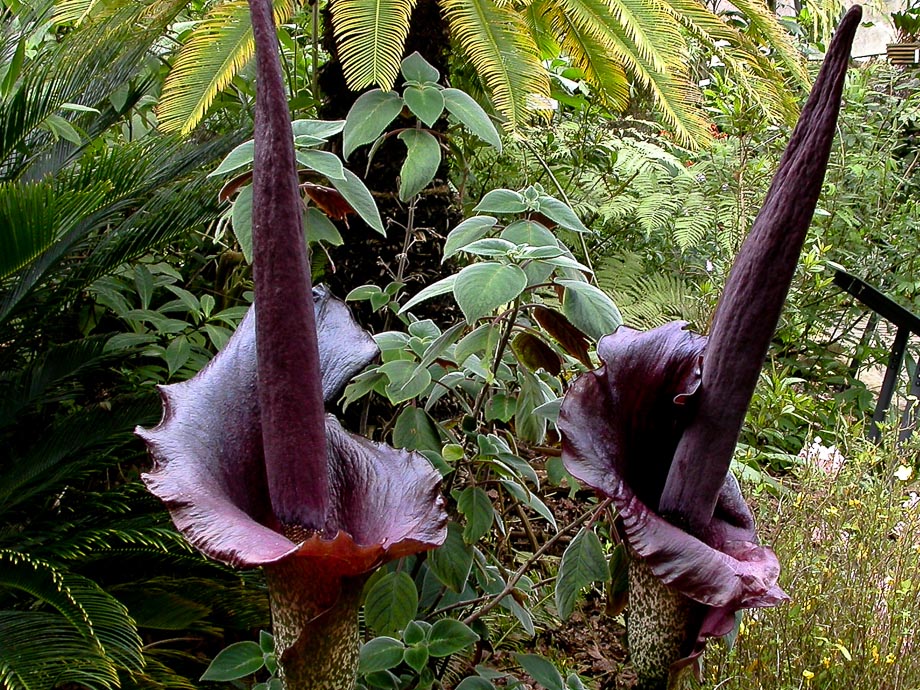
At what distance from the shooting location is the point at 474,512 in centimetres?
101

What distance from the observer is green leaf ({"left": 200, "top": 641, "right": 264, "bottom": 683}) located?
3.15 feet

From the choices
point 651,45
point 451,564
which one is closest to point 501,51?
point 651,45

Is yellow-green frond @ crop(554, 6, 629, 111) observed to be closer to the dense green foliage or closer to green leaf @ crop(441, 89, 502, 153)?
the dense green foliage

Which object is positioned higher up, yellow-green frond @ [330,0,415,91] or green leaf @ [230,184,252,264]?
yellow-green frond @ [330,0,415,91]

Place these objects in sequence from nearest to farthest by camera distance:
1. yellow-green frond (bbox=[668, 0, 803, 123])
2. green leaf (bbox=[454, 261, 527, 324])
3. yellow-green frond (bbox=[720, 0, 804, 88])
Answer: green leaf (bbox=[454, 261, 527, 324]), yellow-green frond (bbox=[668, 0, 803, 123]), yellow-green frond (bbox=[720, 0, 804, 88])

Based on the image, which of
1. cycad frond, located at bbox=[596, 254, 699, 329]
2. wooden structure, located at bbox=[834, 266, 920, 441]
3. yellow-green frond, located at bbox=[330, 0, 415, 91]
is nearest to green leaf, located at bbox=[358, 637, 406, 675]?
yellow-green frond, located at bbox=[330, 0, 415, 91]

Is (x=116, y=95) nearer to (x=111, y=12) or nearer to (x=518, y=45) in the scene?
(x=111, y=12)

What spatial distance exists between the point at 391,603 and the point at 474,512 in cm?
14

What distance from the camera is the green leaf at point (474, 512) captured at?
1005 mm

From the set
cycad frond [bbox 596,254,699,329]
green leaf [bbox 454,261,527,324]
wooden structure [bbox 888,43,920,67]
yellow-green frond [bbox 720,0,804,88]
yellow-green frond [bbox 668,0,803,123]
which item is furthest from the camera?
wooden structure [bbox 888,43,920,67]

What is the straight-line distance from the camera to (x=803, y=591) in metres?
1.49

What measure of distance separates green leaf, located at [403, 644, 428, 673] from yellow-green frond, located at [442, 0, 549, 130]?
2.64ft

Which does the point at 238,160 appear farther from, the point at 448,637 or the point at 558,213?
the point at 448,637

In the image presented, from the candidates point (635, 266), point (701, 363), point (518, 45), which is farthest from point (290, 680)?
point (635, 266)
